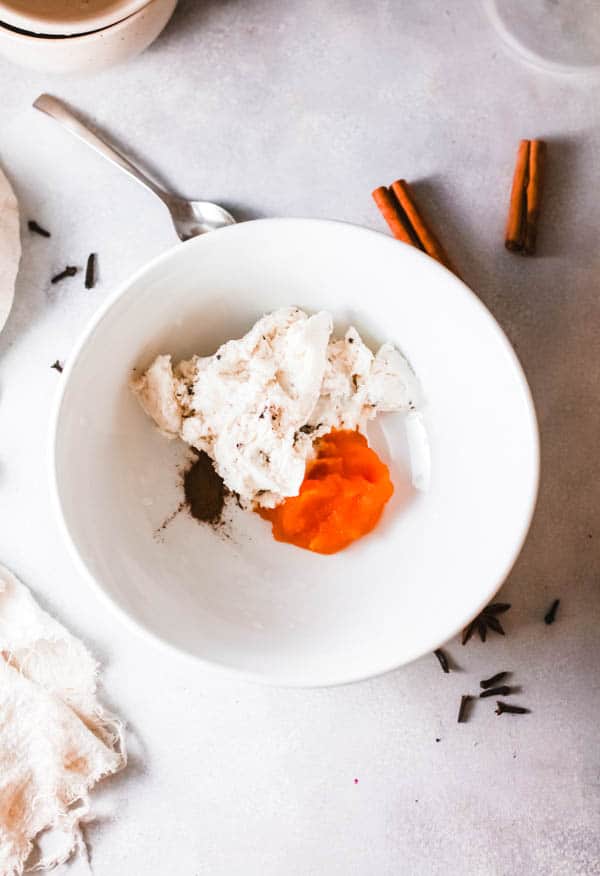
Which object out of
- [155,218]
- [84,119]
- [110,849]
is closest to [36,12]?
[84,119]

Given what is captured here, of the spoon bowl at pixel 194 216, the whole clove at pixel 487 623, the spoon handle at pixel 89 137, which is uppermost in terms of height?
the spoon handle at pixel 89 137

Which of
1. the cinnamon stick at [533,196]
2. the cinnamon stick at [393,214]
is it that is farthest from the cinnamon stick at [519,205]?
the cinnamon stick at [393,214]

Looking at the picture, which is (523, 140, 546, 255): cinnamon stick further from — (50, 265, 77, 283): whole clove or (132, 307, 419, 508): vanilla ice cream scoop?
(50, 265, 77, 283): whole clove

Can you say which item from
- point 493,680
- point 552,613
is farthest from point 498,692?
point 552,613

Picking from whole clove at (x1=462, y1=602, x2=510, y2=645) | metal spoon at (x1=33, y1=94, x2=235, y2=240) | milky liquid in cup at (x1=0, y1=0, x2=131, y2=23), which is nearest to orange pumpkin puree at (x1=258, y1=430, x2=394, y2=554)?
whole clove at (x1=462, y1=602, x2=510, y2=645)

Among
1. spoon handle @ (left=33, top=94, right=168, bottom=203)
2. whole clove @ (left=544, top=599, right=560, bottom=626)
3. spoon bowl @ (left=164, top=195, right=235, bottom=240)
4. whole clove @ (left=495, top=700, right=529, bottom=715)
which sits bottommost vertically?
whole clove @ (left=495, top=700, right=529, bottom=715)

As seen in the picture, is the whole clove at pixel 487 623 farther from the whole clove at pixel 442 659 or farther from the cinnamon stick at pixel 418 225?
the cinnamon stick at pixel 418 225
